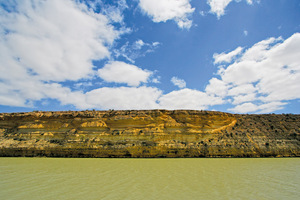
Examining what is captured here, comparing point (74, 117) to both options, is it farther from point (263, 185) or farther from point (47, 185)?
point (263, 185)

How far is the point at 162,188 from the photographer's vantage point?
5.88 meters

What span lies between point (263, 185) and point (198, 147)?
36.3 ft

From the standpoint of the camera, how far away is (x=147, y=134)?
1825 cm

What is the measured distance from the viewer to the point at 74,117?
20.5 meters

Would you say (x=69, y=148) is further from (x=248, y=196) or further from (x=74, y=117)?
(x=248, y=196)

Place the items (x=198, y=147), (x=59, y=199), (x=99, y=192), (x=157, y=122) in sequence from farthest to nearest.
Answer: (x=157, y=122) → (x=198, y=147) → (x=99, y=192) → (x=59, y=199)

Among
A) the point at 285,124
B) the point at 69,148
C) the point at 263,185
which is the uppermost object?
the point at 285,124

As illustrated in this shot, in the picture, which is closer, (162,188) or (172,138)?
(162,188)

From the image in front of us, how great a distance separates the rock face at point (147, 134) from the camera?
56.6 ft

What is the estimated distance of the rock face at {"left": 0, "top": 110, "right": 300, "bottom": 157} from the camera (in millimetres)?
17250

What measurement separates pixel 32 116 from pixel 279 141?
3160 cm

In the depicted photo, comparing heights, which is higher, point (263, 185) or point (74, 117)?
point (74, 117)

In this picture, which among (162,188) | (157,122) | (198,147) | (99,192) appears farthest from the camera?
(157,122)

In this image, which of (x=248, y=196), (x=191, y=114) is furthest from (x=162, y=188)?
(x=191, y=114)
